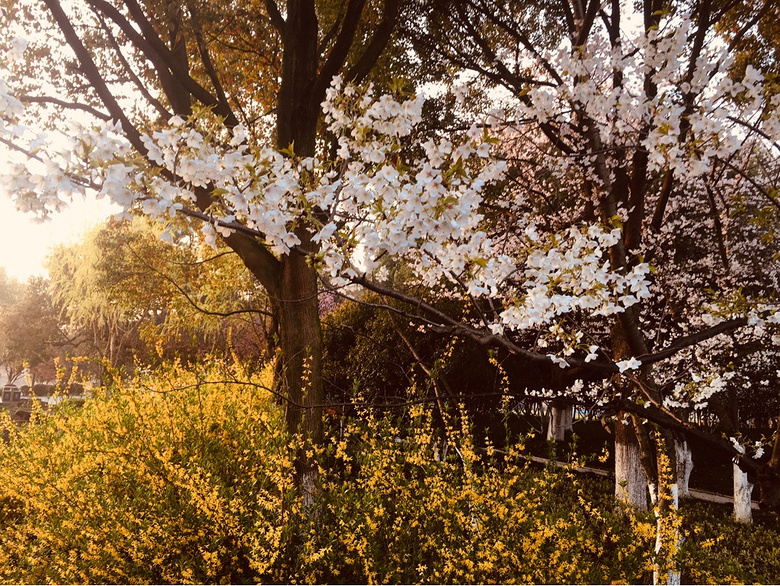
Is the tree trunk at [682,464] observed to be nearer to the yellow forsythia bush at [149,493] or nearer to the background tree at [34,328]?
the yellow forsythia bush at [149,493]

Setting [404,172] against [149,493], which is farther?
[149,493]

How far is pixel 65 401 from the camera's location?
6.15 meters

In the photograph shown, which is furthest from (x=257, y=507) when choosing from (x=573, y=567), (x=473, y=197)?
(x=473, y=197)

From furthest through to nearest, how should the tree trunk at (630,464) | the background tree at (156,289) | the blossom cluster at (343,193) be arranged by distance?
the background tree at (156,289) < the tree trunk at (630,464) < the blossom cluster at (343,193)

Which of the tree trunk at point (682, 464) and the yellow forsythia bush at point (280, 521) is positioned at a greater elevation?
the yellow forsythia bush at point (280, 521)

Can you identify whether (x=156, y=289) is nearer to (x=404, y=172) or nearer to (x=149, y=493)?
(x=149, y=493)

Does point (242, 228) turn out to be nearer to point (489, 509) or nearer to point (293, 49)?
point (489, 509)

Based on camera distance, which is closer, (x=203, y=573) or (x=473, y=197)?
(x=473, y=197)

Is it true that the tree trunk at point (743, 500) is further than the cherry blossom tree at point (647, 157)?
Yes

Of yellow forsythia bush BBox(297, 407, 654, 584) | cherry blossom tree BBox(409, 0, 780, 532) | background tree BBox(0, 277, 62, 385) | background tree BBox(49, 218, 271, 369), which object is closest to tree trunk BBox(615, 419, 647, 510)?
cherry blossom tree BBox(409, 0, 780, 532)

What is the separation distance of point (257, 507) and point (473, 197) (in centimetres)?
368

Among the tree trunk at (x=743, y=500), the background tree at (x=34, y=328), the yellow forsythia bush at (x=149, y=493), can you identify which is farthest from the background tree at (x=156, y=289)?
the tree trunk at (x=743, y=500)

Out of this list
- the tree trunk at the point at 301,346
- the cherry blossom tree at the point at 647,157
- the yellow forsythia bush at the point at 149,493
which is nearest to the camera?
the cherry blossom tree at the point at 647,157

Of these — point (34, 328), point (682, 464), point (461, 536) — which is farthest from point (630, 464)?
point (34, 328)
